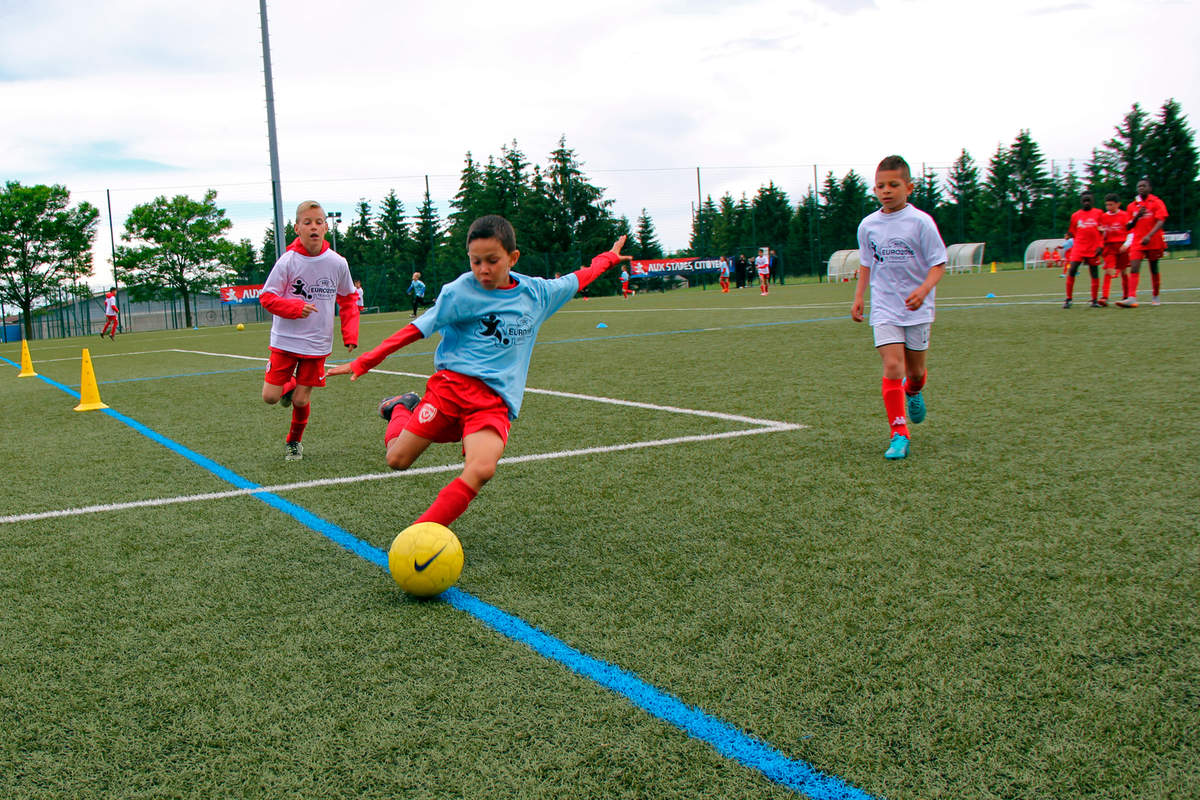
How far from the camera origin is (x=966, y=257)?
5388 cm

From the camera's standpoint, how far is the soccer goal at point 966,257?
53.8 meters

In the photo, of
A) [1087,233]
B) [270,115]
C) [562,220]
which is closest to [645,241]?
[562,220]

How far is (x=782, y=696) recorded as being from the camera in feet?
8.21

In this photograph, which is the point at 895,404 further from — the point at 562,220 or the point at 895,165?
the point at 562,220

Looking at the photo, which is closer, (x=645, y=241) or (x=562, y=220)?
(x=562, y=220)

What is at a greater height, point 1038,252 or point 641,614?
point 1038,252

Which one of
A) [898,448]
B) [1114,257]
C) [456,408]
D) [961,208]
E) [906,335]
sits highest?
[961,208]

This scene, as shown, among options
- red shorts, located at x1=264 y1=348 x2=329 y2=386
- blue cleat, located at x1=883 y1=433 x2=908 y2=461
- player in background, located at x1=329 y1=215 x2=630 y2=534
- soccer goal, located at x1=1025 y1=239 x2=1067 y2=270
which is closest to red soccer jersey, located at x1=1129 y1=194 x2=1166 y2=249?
blue cleat, located at x1=883 y1=433 x2=908 y2=461

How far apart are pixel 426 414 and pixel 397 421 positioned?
511 mm

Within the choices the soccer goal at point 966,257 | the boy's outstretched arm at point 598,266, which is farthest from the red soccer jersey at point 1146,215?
the soccer goal at point 966,257

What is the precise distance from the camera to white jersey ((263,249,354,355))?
6.68m

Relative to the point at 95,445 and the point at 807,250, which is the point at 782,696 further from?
the point at 807,250

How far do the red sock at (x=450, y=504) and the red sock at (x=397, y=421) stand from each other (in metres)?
0.77

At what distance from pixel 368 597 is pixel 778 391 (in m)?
5.66
